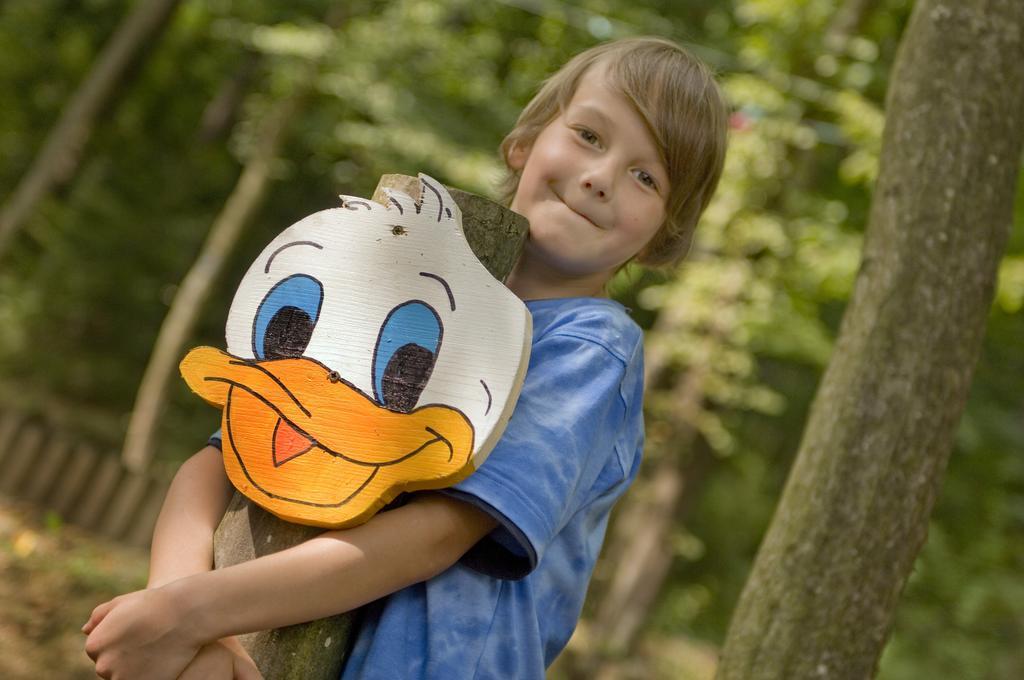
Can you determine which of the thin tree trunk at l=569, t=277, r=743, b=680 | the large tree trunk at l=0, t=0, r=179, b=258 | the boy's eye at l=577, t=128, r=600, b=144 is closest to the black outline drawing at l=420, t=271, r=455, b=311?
the boy's eye at l=577, t=128, r=600, b=144

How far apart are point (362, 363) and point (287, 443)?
0.14 metres

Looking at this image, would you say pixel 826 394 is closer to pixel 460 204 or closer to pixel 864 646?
pixel 864 646

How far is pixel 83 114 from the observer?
793cm

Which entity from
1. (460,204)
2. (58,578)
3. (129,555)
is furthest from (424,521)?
(129,555)

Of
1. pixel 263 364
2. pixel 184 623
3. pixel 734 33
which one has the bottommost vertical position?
pixel 184 623

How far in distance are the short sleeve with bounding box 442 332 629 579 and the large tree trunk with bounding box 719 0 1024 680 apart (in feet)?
2.66

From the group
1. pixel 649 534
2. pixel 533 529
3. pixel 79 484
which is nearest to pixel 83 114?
pixel 79 484

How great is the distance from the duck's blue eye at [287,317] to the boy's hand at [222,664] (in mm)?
364

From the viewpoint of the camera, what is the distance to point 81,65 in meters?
11.3

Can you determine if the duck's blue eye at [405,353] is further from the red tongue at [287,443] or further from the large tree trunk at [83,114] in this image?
the large tree trunk at [83,114]

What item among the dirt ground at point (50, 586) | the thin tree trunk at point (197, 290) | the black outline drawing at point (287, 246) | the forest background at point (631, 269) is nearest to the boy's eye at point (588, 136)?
the black outline drawing at point (287, 246)

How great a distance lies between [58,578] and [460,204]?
4.94m

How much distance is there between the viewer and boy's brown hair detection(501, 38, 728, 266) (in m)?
1.50

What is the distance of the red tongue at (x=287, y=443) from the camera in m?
1.24
